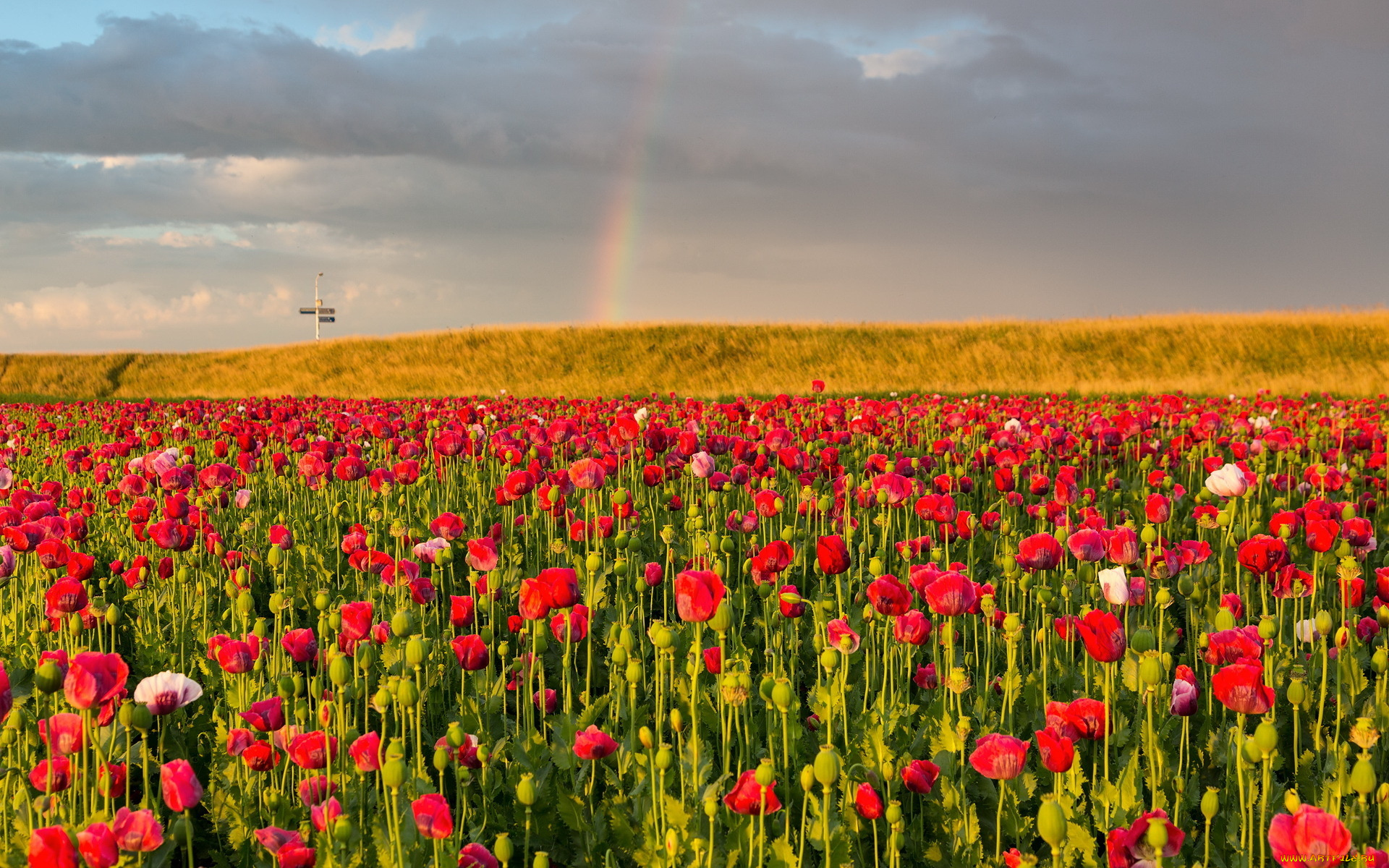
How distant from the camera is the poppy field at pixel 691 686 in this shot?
2082mm

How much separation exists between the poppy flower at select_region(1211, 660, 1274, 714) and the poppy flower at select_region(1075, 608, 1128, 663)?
0.22 metres

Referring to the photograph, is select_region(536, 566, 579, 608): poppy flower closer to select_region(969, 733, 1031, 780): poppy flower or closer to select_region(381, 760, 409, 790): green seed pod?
select_region(381, 760, 409, 790): green seed pod

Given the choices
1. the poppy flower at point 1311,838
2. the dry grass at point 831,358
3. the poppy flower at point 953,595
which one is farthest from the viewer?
the dry grass at point 831,358

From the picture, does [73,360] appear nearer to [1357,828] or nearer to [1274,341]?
[1274,341]

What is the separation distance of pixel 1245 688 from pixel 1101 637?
31 centimetres

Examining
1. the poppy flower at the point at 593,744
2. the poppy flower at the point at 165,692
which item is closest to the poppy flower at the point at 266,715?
the poppy flower at the point at 165,692

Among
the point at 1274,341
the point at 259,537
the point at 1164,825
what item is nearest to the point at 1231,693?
the point at 1164,825

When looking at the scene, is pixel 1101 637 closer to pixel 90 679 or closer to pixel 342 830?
pixel 342 830

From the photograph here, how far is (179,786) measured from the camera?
6.18ft

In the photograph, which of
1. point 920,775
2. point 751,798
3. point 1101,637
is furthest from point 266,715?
point 1101,637

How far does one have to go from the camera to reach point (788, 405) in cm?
974

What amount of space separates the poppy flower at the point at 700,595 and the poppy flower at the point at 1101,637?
0.87 m

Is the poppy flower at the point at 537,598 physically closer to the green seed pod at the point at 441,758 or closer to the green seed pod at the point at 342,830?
the green seed pod at the point at 441,758

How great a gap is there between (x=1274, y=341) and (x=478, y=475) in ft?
99.2
